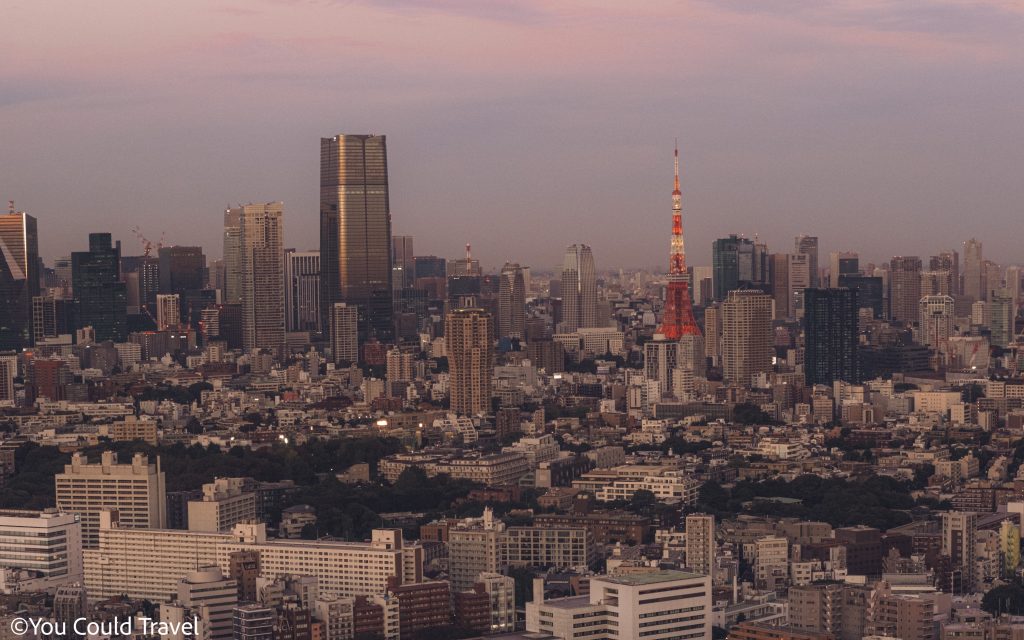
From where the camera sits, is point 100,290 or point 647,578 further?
point 100,290

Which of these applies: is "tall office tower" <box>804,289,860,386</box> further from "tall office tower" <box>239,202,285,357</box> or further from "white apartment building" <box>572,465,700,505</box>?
"white apartment building" <box>572,465,700,505</box>

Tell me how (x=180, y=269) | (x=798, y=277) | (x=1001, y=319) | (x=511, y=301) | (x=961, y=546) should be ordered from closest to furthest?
(x=961, y=546), (x=1001, y=319), (x=511, y=301), (x=798, y=277), (x=180, y=269)

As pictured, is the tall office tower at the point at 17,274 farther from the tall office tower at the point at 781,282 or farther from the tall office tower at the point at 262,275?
the tall office tower at the point at 781,282

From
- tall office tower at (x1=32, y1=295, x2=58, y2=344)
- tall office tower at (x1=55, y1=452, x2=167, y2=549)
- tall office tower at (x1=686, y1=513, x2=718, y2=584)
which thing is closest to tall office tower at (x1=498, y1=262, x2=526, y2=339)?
tall office tower at (x1=32, y1=295, x2=58, y2=344)

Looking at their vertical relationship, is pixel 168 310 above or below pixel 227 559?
above

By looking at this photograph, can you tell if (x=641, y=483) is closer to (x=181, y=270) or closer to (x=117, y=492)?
(x=117, y=492)

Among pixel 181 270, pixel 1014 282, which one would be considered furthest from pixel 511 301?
A: pixel 1014 282

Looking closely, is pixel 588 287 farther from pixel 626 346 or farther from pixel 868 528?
pixel 868 528

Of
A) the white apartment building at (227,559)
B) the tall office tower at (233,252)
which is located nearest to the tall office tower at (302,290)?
the tall office tower at (233,252)
